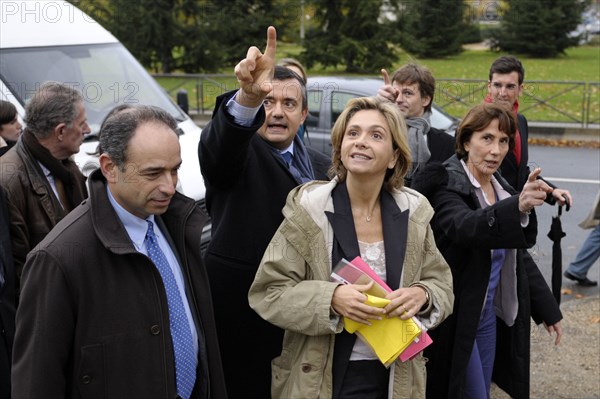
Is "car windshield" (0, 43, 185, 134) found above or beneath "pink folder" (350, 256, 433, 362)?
above

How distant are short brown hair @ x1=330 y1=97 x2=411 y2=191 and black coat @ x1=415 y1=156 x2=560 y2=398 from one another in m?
0.60

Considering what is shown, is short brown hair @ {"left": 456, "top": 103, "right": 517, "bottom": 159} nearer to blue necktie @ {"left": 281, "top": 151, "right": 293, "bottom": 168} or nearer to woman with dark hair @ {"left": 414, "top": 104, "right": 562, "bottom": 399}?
woman with dark hair @ {"left": 414, "top": 104, "right": 562, "bottom": 399}

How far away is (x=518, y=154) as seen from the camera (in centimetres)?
491

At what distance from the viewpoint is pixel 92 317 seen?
2.44 m

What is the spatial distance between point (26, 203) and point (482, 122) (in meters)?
2.30

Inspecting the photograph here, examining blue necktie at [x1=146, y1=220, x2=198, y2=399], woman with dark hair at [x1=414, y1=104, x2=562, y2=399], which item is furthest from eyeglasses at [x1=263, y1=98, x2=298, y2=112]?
blue necktie at [x1=146, y1=220, x2=198, y2=399]

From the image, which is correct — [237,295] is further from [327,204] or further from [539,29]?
[539,29]

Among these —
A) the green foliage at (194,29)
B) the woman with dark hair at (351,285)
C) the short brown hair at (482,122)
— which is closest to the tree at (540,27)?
the green foliage at (194,29)

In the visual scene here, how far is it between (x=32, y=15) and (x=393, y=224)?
17.7 ft

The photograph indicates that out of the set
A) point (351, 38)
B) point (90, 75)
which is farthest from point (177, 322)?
point (351, 38)

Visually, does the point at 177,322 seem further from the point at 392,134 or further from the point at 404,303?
the point at 392,134

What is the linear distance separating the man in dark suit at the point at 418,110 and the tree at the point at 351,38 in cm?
1720

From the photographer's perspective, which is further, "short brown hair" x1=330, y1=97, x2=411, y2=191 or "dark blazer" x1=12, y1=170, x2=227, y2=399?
"short brown hair" x1=330, y1=97, x2=411, y2=191

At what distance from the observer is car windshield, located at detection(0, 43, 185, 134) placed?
689cm
